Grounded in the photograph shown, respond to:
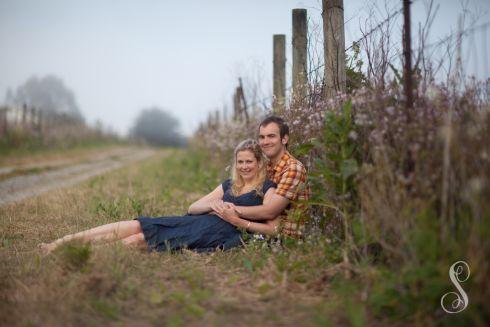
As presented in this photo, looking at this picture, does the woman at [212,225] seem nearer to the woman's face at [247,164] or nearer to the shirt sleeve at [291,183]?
the woman's face at [247,164]

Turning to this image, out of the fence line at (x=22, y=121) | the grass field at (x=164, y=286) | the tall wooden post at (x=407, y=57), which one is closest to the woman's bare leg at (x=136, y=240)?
the grass field at (x=164, y=286)

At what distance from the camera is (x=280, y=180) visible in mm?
3752

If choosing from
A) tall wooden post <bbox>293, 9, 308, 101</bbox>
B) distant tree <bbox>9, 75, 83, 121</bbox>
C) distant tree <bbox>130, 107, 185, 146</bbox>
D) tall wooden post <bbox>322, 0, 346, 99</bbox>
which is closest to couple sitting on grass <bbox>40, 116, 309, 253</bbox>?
tall wooden post <bbox>322, 0, 346, 99</bbox>

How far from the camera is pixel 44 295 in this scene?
100 inches

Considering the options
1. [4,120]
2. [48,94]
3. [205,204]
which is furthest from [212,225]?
[48,94]

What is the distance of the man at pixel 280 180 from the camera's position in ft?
12.0

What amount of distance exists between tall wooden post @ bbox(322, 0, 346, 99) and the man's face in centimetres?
61

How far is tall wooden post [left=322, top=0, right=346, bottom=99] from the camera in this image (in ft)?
12.6

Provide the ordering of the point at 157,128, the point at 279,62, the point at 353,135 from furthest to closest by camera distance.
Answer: the point at 157,128 < the point at 279,62 < the point at 353,135

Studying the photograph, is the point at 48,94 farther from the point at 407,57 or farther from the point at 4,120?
the point at 407,57

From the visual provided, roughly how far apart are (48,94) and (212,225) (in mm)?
78802

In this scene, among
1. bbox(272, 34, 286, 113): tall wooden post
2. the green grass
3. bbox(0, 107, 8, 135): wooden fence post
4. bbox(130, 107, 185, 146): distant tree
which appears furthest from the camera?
bbox(130, 107, 185, 146): distant tree

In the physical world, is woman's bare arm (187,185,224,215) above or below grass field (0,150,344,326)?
above

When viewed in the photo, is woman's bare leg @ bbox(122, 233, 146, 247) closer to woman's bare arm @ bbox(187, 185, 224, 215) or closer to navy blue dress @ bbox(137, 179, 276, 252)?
navy blue dress @ bbox(137, 179, 276, 252)
